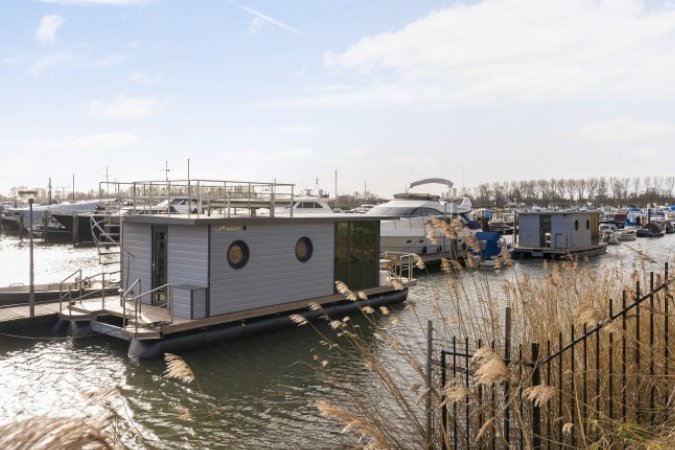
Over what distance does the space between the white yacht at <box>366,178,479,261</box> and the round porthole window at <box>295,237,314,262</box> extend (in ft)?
36.7

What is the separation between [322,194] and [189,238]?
123 feet

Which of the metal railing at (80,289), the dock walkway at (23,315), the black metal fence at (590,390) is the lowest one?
the dock walkway at (23,315)

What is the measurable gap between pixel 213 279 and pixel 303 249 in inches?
119

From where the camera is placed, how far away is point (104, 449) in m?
2.18

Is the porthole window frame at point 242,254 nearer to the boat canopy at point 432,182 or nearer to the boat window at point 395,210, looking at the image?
the boat window at point 395,210

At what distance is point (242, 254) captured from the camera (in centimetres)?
1362

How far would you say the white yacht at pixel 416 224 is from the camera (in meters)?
28.6

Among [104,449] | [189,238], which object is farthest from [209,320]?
[104,449]

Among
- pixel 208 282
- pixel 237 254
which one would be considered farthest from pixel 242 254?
pixel 208 282

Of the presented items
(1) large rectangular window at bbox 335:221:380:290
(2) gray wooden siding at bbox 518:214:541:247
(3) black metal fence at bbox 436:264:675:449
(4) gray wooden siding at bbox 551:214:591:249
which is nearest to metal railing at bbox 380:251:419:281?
(1) large rectangular window at bbox 335:221:380:290

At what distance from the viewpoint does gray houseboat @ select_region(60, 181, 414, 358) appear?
12.4 meters

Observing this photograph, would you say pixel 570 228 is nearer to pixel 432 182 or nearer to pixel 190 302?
pixel 432 182

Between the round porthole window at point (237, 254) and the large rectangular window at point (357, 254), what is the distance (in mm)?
3381

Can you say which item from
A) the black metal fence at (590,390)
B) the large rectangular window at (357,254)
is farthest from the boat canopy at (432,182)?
the black metal fence at (590,390)
